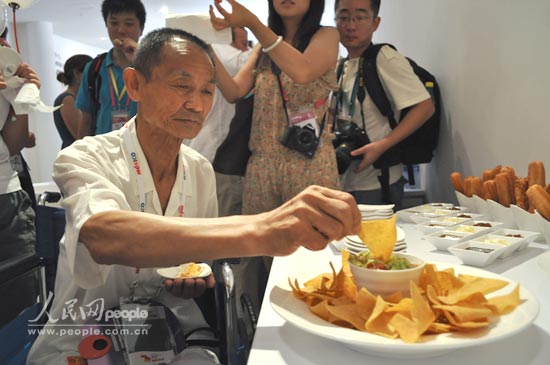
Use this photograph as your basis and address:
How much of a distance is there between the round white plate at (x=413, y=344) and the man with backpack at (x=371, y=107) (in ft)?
5.46

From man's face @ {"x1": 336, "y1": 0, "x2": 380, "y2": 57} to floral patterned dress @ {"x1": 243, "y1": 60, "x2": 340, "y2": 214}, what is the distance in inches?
22.1

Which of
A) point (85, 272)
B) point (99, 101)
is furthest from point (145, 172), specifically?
point (99, 101)

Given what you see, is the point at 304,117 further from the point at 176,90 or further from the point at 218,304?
the point at 218,304

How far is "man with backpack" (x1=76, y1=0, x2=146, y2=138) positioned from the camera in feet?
8.13

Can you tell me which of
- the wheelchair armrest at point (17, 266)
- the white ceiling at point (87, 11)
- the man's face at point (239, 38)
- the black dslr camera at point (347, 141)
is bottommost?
the wheelchair armrest at point (17, 266)

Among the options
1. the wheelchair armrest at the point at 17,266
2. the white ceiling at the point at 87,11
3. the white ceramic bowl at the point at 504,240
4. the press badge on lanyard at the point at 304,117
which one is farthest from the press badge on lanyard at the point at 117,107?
the white ceiling at the point at 87,11

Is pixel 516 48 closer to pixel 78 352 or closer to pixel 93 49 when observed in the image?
pixel 78 352

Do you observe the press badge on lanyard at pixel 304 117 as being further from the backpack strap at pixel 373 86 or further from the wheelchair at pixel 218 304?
the wheelchair at pixel 218 304

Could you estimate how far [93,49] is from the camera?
13.6 metres

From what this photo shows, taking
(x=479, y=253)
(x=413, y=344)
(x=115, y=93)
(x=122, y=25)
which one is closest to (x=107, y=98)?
(x=115, y=93)

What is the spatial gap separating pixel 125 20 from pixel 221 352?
1.97 metres

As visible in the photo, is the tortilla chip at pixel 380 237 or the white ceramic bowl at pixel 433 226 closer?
the tortilla chip at pixel 380 237

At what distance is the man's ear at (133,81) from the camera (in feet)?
4.80

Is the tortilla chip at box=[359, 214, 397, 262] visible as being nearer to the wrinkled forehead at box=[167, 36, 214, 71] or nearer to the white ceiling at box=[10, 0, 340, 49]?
the wrinkled forehead at box=[167, 36, 214, 71]
